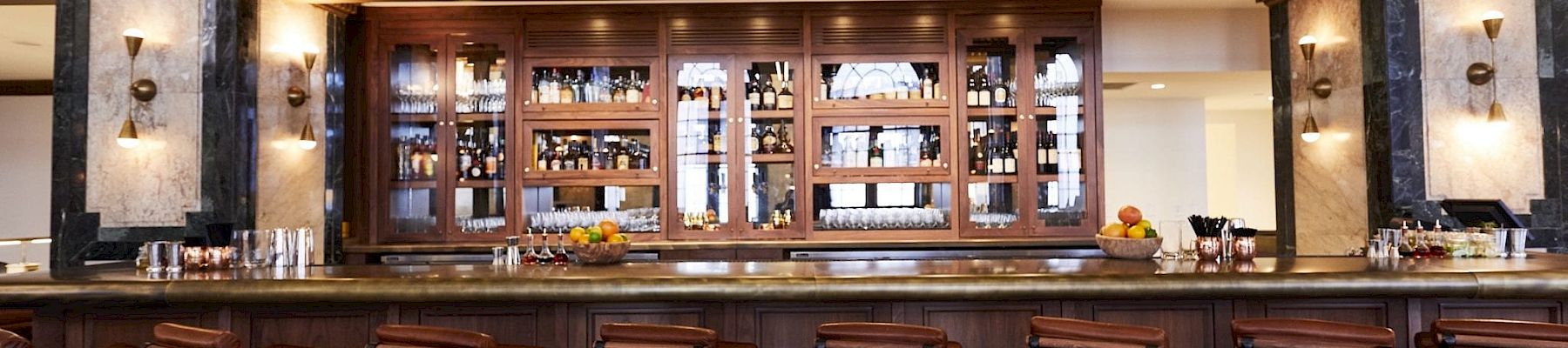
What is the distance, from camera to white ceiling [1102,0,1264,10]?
697cm

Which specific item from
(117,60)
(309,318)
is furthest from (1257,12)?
(117,60)

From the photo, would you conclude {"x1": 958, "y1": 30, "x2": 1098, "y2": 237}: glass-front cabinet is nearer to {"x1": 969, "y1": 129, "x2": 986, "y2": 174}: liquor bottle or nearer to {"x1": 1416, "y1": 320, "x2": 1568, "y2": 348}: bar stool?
{"x1": 969, "y1": 129, "x2": 986, "y2": 174}: liquor bottle

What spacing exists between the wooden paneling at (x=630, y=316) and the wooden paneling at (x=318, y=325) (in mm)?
660

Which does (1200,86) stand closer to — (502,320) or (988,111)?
(988,111)

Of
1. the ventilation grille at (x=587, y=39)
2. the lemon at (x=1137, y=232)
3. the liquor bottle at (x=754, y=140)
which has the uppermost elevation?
the ventilation grille at (x=587, y=39)

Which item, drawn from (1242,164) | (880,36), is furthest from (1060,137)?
(1242,164)

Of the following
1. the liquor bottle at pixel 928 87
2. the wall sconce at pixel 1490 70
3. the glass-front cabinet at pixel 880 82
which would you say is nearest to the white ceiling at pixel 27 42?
the glass-front cabinet at pixel 880 82

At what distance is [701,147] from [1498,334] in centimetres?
426

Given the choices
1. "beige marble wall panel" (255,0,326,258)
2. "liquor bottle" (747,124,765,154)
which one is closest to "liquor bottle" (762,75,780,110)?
"liquor bottle" (747,124,765,154)

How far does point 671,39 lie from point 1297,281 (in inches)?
158

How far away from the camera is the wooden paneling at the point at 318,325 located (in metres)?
3.62

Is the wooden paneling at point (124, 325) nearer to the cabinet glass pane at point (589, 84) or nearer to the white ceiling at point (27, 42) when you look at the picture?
the cabinet glass pane at point (589, 84)

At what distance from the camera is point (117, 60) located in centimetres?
527

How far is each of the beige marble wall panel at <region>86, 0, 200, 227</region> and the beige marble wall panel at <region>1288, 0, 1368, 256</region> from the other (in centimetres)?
571
